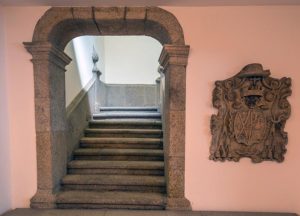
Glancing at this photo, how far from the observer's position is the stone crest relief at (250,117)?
5.87 ft

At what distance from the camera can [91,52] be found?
12.6ft

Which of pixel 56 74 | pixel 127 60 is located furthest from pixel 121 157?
pixel 127 60

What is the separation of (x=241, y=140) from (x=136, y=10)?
4.65 feet

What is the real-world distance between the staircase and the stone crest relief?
2.37 ft

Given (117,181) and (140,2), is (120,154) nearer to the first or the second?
(117,181)

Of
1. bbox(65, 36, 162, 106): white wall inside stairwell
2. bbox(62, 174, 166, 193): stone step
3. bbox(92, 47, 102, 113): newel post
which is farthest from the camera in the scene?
bbox(65, 36, 162, 106): white wall inside stairwell

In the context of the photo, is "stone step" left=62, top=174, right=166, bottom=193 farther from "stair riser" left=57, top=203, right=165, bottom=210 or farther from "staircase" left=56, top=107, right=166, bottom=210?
"stair riser" left=57, top=203, right=165, bottom=210

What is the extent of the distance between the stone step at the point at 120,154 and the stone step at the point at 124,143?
17 centimetres

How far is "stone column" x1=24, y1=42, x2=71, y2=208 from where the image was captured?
72.4 inches

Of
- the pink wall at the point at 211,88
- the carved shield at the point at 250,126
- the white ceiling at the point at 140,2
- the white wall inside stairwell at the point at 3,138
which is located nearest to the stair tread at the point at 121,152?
the pink wall at the point at 211,88

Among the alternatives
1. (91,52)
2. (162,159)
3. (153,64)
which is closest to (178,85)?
(162,159)

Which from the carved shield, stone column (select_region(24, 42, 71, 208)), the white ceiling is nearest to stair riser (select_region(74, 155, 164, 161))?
stone column (select_region(24, 42, 71, 208))

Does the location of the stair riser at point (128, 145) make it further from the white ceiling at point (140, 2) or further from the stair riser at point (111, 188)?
the white ceiling at point (140, 2)

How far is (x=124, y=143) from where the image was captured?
108 inches
